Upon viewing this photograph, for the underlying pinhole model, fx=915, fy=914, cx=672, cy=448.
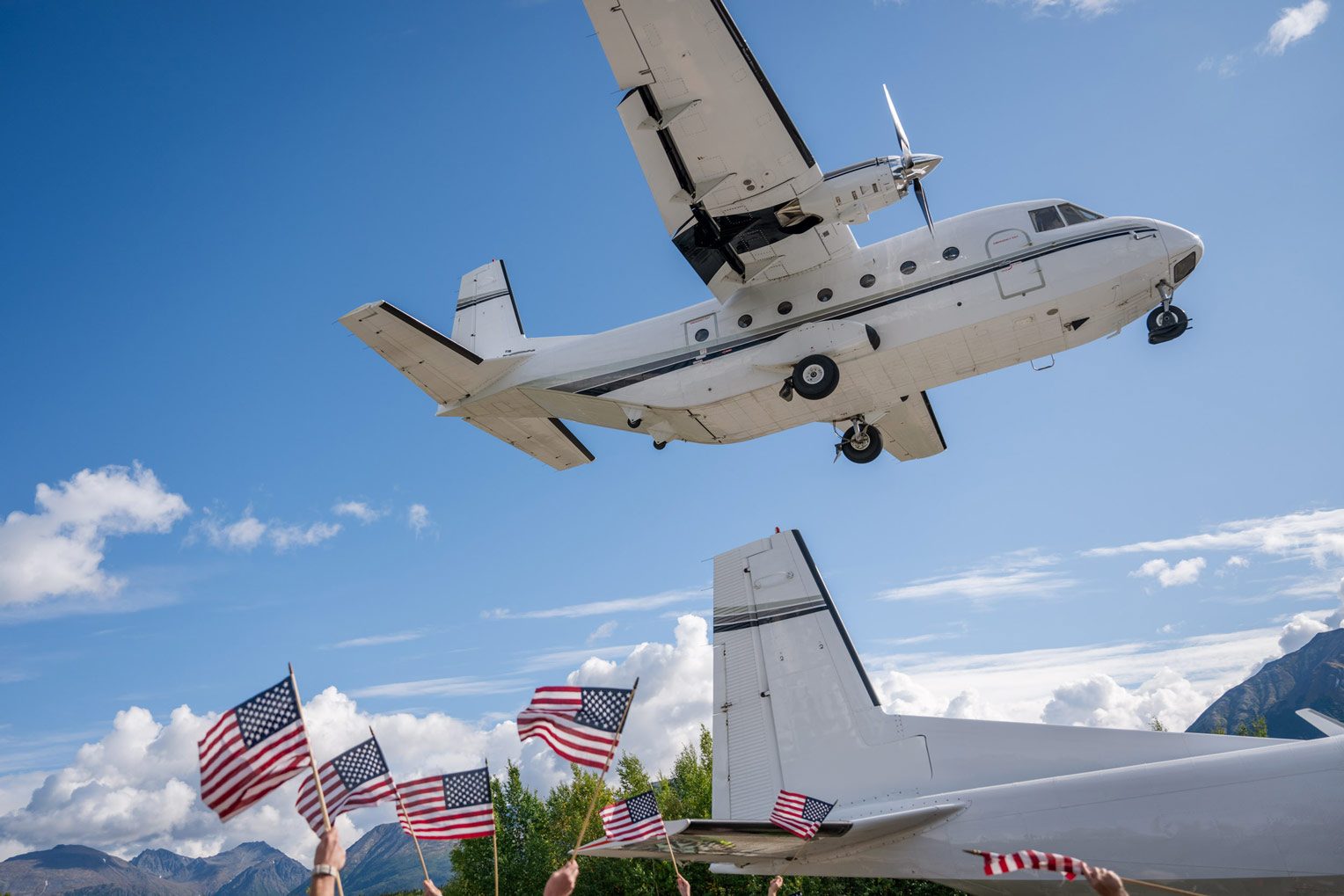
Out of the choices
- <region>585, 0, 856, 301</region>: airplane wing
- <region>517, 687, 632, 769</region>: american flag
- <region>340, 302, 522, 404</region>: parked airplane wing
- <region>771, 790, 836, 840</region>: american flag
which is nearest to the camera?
<region>517, 687, 632, 769</region>: american flag

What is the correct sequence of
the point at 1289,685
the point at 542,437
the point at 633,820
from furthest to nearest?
1. the point at 1289,685
2. the point at 542,437
3. the point at 633,820

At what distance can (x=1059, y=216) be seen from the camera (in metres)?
13.6

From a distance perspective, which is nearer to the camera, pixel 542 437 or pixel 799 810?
pixel 799 810

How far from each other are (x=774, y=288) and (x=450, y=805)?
10017 millimetres

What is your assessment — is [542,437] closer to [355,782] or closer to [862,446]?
[862,446]

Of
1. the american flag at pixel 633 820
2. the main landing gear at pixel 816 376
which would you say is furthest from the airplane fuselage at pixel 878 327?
the american flag at pixel 633 820

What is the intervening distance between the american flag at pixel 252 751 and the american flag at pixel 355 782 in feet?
1.34

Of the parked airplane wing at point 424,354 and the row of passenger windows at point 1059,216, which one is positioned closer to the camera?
the row of passenger windows at point 1059,216

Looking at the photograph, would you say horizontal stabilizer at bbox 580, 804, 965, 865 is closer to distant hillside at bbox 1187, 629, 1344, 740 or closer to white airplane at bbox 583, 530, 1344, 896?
white airplane at bbox 583, 530, 1344, 896

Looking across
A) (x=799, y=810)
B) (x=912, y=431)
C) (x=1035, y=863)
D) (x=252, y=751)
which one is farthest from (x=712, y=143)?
(x=1035, y=863)

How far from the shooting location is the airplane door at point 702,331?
14969 millimetres

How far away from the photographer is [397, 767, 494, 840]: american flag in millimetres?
6719

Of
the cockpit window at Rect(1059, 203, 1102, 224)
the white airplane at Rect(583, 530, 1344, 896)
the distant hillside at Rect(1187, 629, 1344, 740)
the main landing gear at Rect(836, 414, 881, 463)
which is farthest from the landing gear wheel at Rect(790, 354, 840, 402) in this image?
the distant hillside at Rect(1187, 629, 1344, 740)

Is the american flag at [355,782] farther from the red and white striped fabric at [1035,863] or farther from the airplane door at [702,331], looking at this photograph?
the airplane door at [702,331]
